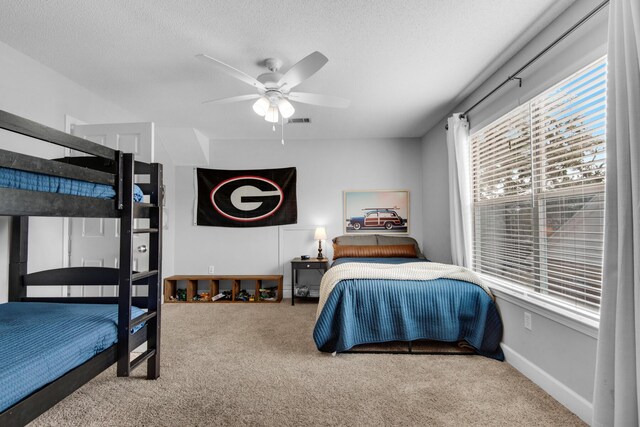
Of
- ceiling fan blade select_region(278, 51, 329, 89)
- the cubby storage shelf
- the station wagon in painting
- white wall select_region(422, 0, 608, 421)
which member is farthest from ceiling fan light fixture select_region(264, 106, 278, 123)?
the cubby storage shelf

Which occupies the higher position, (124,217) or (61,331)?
(124,217)

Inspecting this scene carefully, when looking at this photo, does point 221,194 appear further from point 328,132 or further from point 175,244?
point 328,132

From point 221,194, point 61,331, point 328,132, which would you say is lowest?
point 61,331

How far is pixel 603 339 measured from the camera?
1338 millimetres

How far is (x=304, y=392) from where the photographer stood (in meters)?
1.95

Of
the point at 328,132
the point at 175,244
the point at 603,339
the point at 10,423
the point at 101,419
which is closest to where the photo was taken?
the point at 10,423

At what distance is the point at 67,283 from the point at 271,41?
2.16 m

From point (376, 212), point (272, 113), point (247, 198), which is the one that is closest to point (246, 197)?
point (247, 198)

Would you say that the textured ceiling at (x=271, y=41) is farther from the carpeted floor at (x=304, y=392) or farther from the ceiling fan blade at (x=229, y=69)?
the carpeted floor at (x=304, y=392)

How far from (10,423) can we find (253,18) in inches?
87.6

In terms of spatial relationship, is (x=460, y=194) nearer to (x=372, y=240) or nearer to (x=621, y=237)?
(x=372, y=240)

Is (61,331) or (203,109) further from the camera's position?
(203,109)

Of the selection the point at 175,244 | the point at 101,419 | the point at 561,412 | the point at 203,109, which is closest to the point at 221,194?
the point at 175,244

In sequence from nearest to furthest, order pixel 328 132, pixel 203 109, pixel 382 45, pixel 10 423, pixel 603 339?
pixel 10 423, pixel 603 339, pixel 382 45, pixel 203 109, pixel 328 132
